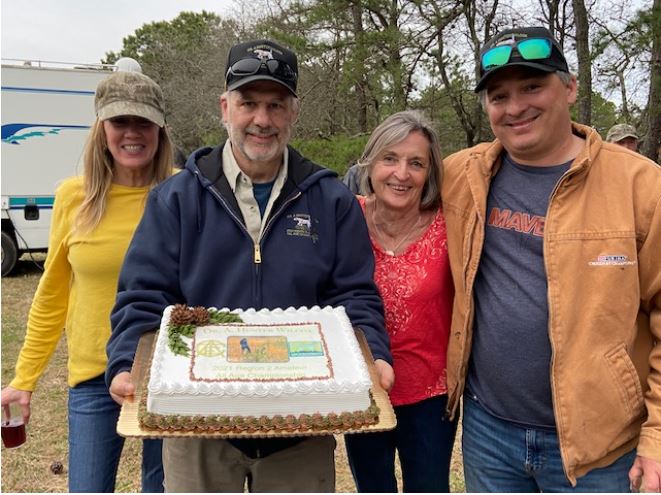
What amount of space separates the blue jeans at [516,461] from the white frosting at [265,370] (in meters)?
0.73

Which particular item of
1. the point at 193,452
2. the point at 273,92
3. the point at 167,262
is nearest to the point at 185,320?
the point at 167,262

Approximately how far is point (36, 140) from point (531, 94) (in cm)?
1013

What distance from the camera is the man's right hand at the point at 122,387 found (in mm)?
1928

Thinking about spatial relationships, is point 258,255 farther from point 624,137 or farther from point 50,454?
point 624,137

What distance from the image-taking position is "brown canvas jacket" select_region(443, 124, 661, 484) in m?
2.06

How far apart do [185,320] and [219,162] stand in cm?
67

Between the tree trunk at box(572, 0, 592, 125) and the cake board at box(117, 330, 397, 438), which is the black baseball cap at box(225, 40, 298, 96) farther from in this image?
the tree trunk at box(572, 0, 592, 125)

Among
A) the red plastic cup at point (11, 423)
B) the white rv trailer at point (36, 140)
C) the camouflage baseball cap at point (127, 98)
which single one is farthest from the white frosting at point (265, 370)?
the white rv trailer at point (36, 140)

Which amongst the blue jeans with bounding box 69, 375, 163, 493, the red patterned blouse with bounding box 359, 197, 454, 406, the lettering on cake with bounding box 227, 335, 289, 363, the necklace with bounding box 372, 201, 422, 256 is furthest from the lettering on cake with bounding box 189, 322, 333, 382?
the blue jeans with bounding box 69, 375, 163, 493

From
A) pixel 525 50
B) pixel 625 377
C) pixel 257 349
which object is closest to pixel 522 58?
pixel 525 50

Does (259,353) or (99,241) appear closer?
(259,353)

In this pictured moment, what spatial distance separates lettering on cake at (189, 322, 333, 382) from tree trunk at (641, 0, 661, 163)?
5.97 metres

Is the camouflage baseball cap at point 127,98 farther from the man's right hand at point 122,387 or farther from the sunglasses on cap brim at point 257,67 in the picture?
the man's right hand at point 122,387

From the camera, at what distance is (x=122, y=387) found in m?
1.97
